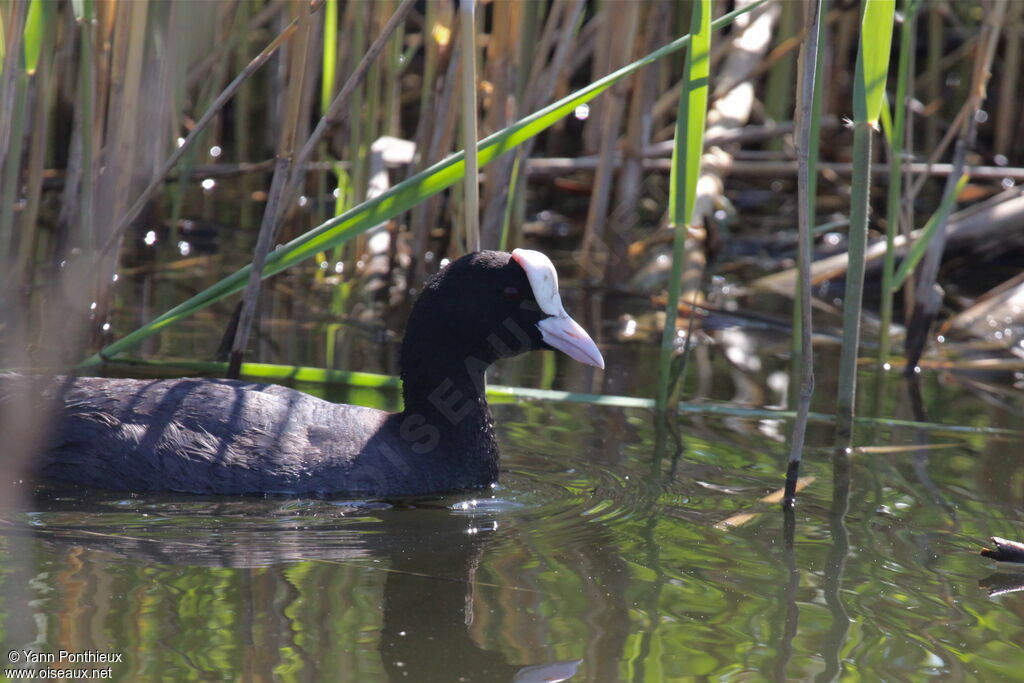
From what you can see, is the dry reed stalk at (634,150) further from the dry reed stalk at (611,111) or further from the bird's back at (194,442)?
the bird's back at (194,442)

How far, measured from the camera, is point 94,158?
354 cm

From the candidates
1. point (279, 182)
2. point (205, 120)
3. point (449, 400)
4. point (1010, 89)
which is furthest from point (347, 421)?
point (1010, 89)

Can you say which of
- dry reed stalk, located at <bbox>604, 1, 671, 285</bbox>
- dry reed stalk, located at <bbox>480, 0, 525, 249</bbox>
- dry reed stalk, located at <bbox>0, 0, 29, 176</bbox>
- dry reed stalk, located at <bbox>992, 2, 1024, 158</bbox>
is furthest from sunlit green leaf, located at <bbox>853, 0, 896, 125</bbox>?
dry reed stalk, located at <bbox>992, 2, 1024, 158</bbox>

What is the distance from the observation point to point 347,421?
3.19 metres

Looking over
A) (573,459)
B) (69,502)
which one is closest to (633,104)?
(573,459)

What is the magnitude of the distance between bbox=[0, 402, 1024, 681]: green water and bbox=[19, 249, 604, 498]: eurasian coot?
9 centimetres

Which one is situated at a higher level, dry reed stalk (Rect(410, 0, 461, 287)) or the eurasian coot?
dry reed stalk (Rect(410, 0, 461, 287))

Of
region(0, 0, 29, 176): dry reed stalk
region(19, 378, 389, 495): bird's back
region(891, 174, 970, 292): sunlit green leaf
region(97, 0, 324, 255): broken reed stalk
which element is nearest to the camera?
region(0, 0, 29, 176): dry reed stalk

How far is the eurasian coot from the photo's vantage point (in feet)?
9.89

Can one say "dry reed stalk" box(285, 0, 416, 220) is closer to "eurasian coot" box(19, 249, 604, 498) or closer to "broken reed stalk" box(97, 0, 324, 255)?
"broken reed stalk" box(97, 0, 324, 255)

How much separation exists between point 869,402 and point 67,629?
2611 mm

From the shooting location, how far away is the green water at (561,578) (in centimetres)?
213

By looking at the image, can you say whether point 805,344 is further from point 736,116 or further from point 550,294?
point 736,116

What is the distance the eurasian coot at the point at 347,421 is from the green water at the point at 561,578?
86mm
